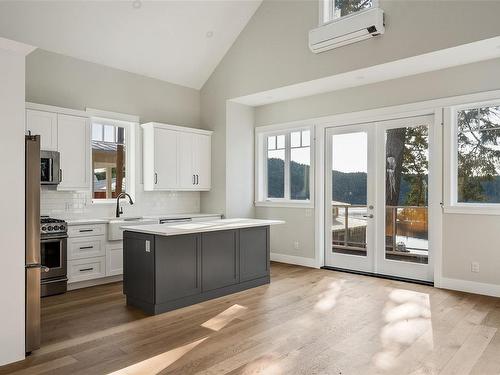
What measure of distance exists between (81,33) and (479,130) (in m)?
5.29

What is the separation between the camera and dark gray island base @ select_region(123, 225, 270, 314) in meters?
4.09

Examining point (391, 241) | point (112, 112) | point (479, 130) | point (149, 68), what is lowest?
point (391, 241)

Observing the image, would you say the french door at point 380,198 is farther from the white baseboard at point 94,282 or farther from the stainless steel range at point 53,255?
the stainless steel range at point 53,255

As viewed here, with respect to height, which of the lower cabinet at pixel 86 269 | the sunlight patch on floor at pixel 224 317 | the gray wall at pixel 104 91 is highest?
the gray wall at pixel 104 91

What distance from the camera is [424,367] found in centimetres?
289

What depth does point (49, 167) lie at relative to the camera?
493cm

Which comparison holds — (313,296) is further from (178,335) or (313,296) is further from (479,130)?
(479,130)

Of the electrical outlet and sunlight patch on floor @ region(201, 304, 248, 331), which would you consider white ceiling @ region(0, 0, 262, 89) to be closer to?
sunlight patch on floor @ region(201, 304, 248, 331)

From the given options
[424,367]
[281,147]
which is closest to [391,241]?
[281,147]

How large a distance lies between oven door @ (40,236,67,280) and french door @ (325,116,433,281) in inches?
154

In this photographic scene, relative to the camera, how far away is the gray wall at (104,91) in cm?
530

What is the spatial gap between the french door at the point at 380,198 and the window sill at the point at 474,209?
0.38 meters

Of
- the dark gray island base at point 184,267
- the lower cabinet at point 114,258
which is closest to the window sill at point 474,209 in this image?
the dark gray island base at point 184,267

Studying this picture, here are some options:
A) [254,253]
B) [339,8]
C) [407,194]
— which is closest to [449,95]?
[407,194]
